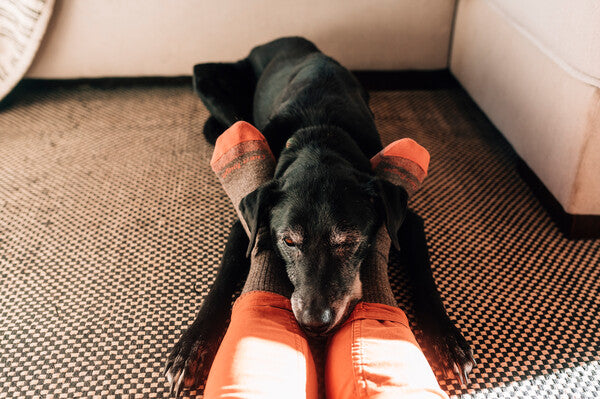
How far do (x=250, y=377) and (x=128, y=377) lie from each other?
0.54 meters

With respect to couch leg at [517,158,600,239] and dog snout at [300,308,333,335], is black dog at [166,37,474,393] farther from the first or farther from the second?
couch leg at [517,158,600,239]

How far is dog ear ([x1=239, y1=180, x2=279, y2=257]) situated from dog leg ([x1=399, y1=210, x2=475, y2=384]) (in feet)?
1.84

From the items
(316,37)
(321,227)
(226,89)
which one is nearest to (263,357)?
(321,227)

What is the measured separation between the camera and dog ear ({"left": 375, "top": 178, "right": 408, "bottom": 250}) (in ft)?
4.33

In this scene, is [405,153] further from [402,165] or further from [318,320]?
[318,320]

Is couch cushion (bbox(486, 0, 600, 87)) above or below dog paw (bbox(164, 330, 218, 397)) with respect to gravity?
above

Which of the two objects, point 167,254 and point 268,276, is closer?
point 268,276

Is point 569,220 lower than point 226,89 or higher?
lower

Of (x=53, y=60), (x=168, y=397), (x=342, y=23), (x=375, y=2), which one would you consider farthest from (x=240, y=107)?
(x=168, y=397)

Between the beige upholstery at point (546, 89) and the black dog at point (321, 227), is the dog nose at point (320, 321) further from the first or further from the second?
the beige upholstery at point (546, 89)

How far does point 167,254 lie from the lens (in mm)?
1804

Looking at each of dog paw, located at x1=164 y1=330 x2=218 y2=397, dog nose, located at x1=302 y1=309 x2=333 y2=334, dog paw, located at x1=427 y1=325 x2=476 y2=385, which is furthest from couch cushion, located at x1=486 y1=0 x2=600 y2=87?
dog paw, located at x1=164 y1=330 x2=218 y2=397

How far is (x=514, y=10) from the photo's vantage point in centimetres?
218

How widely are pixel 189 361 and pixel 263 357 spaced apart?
34 centimetres
